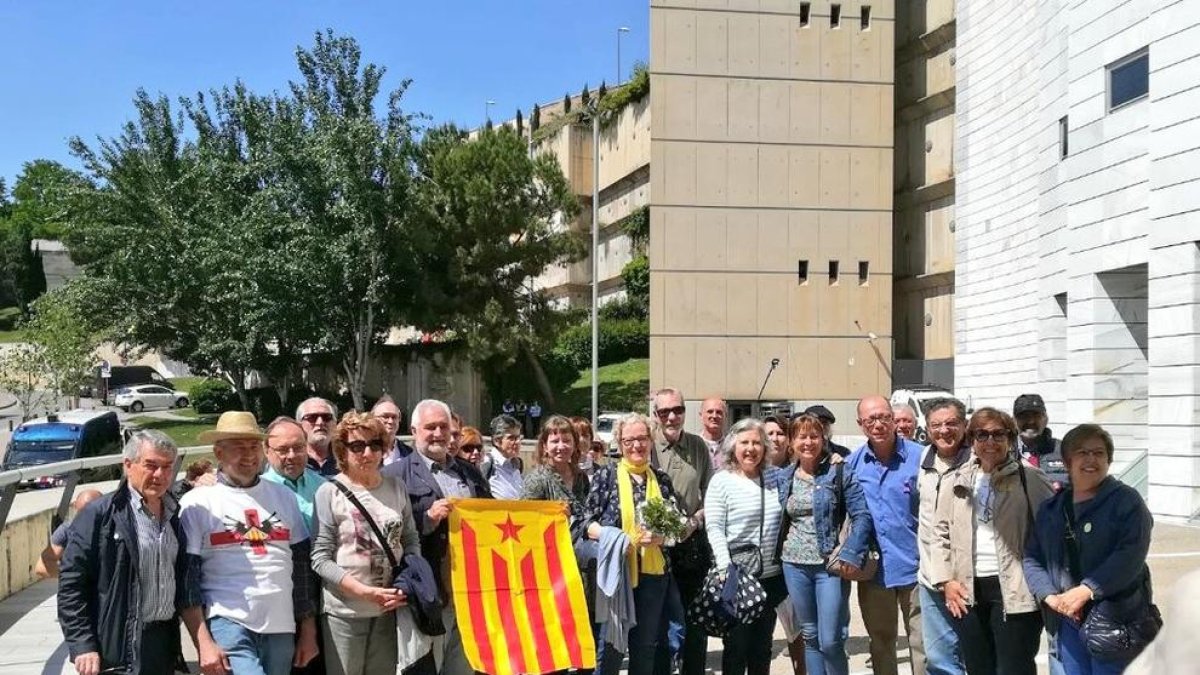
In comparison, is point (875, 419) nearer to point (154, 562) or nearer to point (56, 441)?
point (154, 562)

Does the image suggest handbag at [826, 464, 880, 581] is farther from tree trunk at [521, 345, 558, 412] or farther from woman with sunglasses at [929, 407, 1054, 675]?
tree trunk at [521, 345, 558, 412]

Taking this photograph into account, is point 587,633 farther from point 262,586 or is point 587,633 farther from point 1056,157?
point 1056,157

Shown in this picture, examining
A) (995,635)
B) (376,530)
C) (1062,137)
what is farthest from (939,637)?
(1062,137)

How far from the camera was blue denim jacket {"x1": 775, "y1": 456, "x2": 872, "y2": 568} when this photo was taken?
20.8ft

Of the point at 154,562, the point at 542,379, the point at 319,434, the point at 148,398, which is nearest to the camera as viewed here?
the point at 154,562

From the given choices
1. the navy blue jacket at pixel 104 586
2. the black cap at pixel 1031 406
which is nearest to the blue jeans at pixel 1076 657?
the black cap at pixel 1031 406

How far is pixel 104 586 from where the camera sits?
4.55 m

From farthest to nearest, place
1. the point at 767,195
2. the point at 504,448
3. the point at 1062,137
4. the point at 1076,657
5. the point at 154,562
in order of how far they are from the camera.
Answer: the point at 767,195, the point at 1062,137, the point at 504,448, the point at 1076,657, the point at 154,562

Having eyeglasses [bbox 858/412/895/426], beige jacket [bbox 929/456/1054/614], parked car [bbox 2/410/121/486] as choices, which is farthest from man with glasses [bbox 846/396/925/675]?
parked car [bbox 2/410/121/486]

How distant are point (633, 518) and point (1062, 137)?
710 inches

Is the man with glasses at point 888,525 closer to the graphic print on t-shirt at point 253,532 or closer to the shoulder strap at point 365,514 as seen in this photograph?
the shoulder strap at point 365,514

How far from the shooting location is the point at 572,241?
126 feet

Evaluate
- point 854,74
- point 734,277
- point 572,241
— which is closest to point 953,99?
point 854,74

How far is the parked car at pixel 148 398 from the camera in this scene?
56.4m
